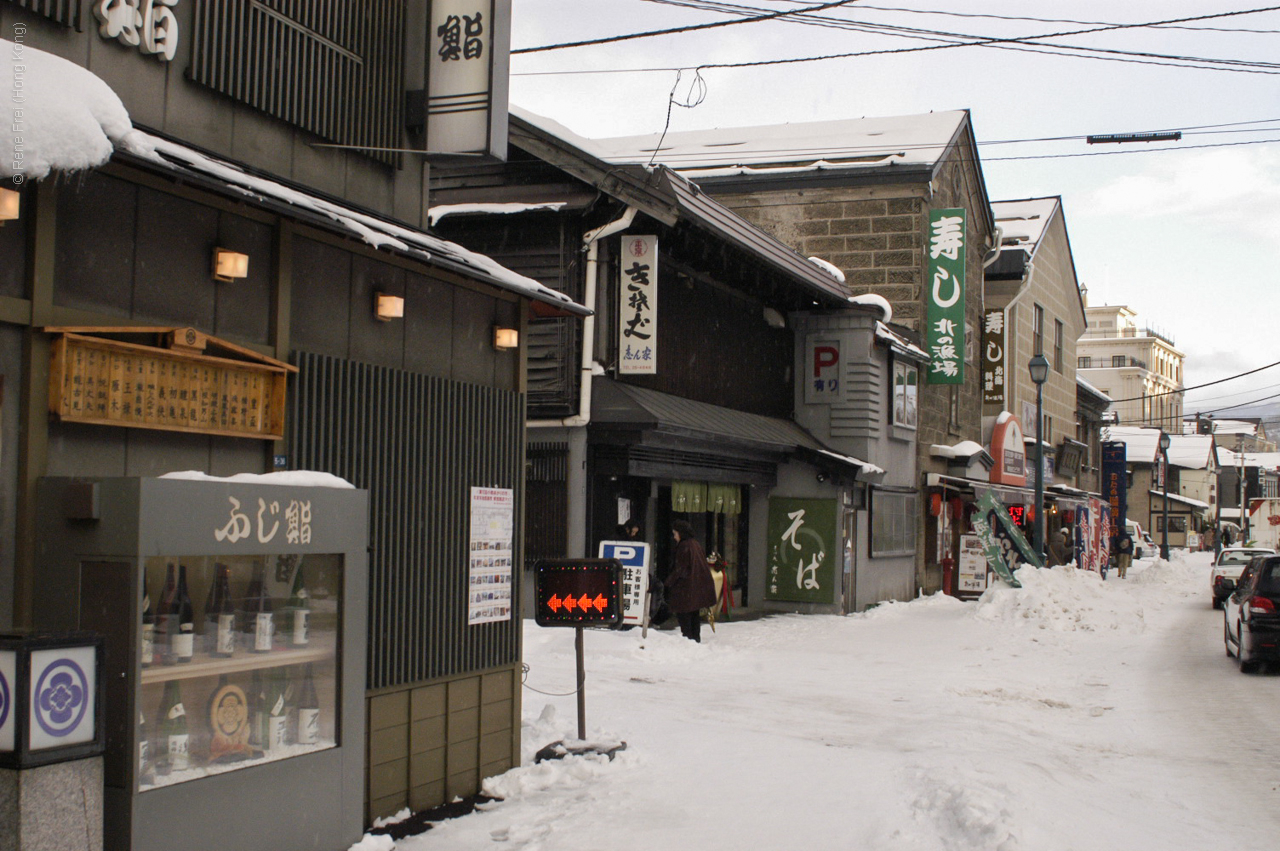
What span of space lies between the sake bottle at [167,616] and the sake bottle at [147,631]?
0.09 feet

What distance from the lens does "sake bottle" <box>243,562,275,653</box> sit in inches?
241

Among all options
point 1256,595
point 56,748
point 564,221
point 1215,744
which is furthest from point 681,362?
point 56,748

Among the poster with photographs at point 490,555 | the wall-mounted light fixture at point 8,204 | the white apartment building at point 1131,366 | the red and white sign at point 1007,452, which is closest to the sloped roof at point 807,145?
the red and white sign at point 1007,452

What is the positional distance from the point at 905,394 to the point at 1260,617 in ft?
35.8

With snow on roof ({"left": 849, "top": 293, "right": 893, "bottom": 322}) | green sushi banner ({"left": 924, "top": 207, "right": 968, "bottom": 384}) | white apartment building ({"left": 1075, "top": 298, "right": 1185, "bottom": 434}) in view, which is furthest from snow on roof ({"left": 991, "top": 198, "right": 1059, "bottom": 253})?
white apartment building ({"left": 1075, "top": 298, "right": 1185, "bottom": 434})

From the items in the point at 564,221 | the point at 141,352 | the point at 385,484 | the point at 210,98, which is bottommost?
the point at 385,484

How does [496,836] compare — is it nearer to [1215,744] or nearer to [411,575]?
[411,575]

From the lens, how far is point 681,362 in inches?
778

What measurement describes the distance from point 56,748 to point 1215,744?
992 centimetres

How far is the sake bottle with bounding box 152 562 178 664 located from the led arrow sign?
384cm

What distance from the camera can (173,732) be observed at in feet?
18.6

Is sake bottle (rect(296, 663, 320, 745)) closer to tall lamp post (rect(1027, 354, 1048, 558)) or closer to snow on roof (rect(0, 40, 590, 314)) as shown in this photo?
snow on roof (rect(0, 40, 590, 314))

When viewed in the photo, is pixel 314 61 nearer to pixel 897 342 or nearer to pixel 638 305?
pixel 638 305

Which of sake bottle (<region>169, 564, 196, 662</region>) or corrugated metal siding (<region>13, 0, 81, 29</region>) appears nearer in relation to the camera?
sake bottle (<region>169, 564, 196, 662</region>)
